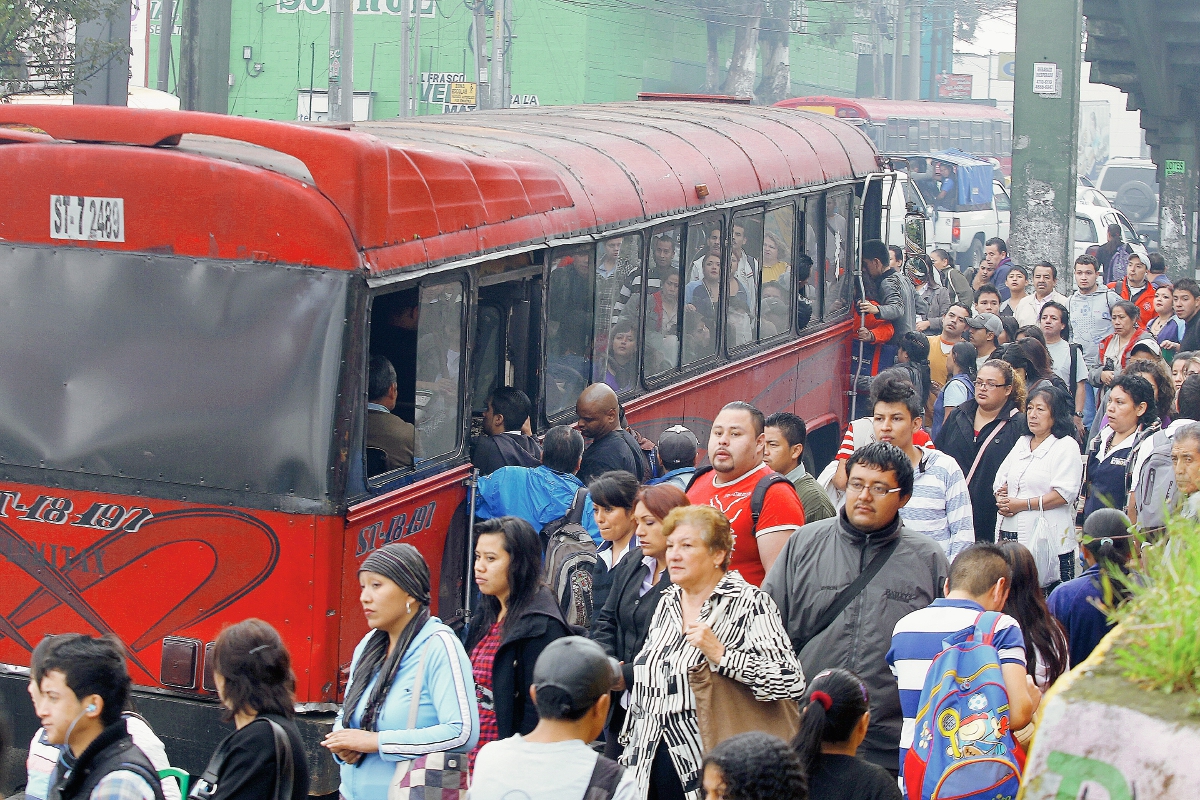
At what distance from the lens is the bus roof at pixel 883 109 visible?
35.6 m

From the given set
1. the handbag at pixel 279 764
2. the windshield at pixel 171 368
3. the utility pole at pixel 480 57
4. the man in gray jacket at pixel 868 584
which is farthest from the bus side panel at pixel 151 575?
the utility pole at pixel 480 57

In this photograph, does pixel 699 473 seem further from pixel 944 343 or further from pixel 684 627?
pixel 944 343

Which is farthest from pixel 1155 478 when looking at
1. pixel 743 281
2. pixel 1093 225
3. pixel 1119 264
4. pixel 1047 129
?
pixel 1093 225

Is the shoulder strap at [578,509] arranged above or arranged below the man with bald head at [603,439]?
below

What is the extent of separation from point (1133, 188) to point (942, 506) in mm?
39844

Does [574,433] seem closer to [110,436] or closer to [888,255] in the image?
[110,436]

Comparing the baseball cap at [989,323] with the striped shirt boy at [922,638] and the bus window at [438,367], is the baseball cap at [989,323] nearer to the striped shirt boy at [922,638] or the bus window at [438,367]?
the bus window at [438,367]

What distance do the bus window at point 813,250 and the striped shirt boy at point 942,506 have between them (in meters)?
5.04

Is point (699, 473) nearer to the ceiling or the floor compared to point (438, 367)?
nearer to the floor

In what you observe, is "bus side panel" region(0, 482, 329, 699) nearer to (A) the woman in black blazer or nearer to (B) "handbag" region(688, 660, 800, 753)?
(A) the woman in black blazer

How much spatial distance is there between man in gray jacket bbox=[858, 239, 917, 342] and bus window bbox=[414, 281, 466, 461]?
6.51 meters

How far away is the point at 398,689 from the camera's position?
4.43m

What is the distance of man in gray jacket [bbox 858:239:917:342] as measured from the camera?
12406 millimetres

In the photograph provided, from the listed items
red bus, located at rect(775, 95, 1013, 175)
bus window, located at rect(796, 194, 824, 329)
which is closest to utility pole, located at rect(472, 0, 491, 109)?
red bus, located at rect(775, 95, 1013, 175)
